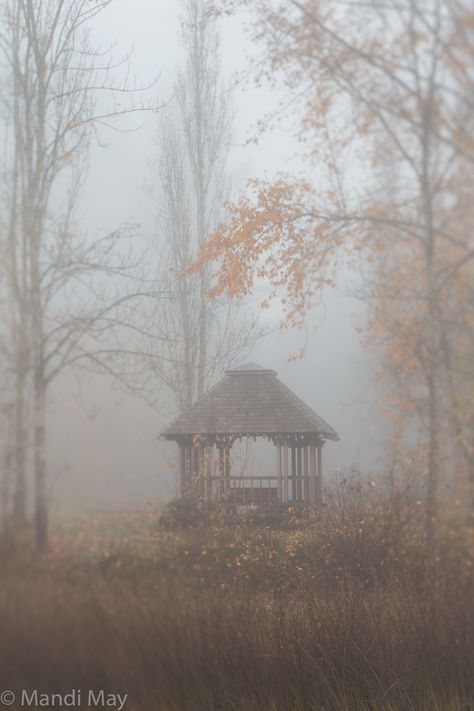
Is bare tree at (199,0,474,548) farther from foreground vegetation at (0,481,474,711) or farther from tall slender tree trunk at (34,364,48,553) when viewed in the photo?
tall slender tree trunk at (34,364,48,553)

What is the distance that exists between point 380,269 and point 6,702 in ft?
11.2

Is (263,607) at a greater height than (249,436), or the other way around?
(249,436)

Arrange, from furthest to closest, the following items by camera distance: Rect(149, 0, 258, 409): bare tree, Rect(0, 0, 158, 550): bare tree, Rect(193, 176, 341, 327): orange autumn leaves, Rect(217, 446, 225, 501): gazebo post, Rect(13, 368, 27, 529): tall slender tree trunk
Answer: Rect(193, 176, 341, 327): orange autumn leaves < Rect(149, 0, 258, 409): bare tree < Rect(217, 446, 225, 501): gazebo post < Rect(0, 0, 158, 550): bare tree < Rect(13, 368, 27, 529): tall slender tree trunk

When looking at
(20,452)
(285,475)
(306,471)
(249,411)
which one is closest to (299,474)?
(306,471)

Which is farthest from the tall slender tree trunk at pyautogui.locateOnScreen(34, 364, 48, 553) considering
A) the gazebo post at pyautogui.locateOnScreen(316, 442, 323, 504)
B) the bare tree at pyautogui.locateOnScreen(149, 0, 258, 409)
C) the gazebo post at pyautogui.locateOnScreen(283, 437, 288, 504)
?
the gazebo post at pyautogui.locateOnScreen(316, 442, 323, 504)

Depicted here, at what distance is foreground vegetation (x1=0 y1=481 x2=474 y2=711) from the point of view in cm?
452

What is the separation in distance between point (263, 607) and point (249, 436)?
3.41ft

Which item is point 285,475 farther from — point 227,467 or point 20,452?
point 20,452

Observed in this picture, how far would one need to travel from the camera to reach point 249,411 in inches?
211

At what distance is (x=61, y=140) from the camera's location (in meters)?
5.01

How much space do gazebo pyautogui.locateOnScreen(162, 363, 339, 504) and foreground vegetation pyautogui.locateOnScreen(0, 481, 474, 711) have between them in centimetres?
14

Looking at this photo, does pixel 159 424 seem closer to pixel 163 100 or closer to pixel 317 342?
pixel 317 342

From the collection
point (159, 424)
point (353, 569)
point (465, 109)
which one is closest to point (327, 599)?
point (353, 569)

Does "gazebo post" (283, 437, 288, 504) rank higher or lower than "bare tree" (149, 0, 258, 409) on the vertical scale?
lower
